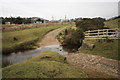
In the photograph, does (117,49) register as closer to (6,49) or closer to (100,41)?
(100,41)

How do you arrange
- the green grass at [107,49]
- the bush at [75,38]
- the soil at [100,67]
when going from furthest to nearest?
1. the bush at [75,38]
2. the green grass at [107,49]
3. the soil at [100,67]

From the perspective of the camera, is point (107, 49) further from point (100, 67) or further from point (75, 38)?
point (75, 38)

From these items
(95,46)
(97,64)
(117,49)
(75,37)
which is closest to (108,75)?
(97,64)

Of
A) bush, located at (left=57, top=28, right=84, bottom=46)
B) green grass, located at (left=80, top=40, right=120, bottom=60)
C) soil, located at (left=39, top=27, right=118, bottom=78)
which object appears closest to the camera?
soil, located at (left=39, top=27, right=118, bottom=78)

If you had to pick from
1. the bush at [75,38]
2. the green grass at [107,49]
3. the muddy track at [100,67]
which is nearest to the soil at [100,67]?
the muddy track at [100,67]

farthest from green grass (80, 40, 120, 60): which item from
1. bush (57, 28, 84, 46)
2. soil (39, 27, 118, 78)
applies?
bush (57, 28, 84, 46)

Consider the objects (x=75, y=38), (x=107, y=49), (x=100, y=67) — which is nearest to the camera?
(x=100, y=67)

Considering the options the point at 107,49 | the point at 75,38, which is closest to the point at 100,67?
the point at 107,49

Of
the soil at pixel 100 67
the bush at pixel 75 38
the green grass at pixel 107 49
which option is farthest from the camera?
the bush at pixel 75 38

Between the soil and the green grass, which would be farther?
the green grass

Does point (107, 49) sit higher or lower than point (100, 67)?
higher

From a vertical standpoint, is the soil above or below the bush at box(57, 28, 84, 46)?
below

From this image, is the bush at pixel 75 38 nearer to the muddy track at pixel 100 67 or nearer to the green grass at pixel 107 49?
the green grass at pixel 107 49

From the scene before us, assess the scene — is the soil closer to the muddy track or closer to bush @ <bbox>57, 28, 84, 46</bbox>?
the muddy track
